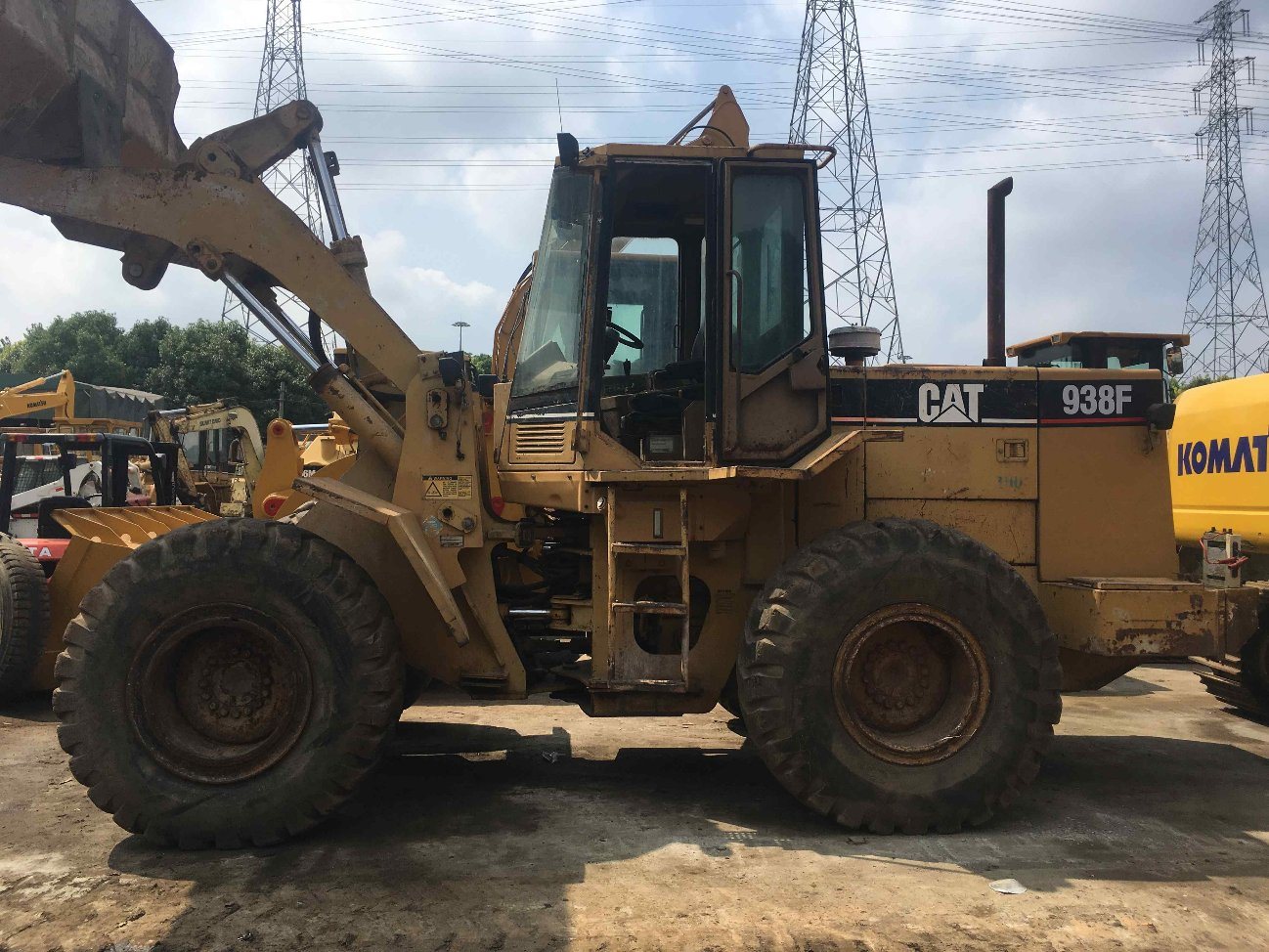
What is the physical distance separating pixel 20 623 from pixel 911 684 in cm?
637

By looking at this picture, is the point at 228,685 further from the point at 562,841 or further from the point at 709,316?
the point at 709,316

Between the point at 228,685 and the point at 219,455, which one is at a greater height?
the point at 219,455

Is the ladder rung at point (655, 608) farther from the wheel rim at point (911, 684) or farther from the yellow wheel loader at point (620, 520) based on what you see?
the wheel rim at point (911, 684)

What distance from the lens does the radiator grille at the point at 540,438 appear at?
4977mm

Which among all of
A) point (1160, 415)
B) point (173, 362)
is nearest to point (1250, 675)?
point (1160, 415)

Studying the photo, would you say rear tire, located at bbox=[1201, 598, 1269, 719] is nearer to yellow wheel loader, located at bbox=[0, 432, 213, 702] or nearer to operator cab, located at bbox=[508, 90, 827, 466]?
operator cab, located at bbox=[508, 90, 827, 466]

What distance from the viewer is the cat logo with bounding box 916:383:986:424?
5.27m

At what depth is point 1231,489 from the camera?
7234 mm

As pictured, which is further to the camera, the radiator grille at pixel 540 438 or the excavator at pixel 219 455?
the excavator at pixel 219 455

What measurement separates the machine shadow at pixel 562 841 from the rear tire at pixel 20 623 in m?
3.24

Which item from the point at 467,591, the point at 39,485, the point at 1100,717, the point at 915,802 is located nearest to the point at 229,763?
the point at 467,591

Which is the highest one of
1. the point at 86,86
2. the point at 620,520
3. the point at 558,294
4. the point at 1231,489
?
the point at 86,86

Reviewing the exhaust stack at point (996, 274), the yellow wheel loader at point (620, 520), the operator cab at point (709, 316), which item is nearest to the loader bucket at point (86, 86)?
the yellow wheel loader at point (620, 520)

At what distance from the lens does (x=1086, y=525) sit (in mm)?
5332
